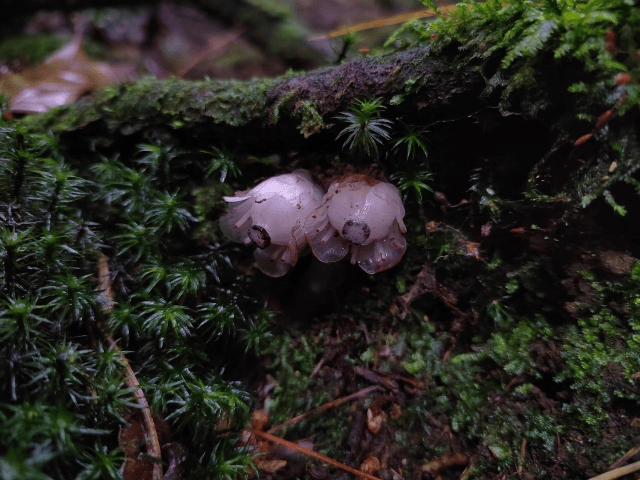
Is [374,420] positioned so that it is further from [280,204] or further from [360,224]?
[280,204]

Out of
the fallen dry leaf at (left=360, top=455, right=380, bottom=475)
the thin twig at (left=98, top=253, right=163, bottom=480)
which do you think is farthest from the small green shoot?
the fallen dry leaf at (left=360, top=455, right=380, bottom=475)

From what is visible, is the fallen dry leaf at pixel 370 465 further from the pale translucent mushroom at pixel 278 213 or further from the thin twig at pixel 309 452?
the pale translucent mushroom at pixel 278 213

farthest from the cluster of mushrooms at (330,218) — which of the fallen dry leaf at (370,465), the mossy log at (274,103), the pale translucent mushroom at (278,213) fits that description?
the fallen dry leaf at (370,465)

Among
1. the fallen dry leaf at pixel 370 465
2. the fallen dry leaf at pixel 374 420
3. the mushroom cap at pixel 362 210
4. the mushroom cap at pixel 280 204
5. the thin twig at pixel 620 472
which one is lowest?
the fallen dry leaf at pixel 370 465

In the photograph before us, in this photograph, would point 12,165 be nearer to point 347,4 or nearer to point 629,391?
point 629,391

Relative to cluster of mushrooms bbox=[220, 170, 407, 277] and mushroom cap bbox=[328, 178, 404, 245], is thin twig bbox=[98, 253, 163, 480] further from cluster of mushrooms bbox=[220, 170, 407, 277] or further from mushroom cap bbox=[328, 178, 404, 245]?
mushroom cap bbox=[328, 178, 404, 245]

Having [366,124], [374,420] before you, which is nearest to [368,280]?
[374,420]
